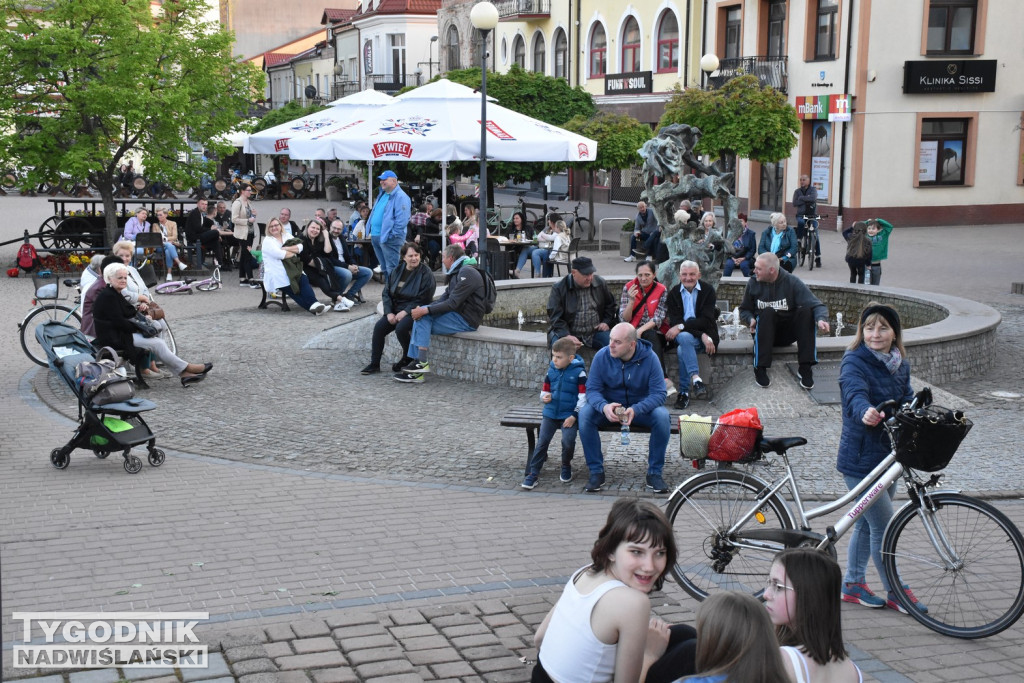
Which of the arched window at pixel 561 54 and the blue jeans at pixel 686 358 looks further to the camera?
the arched window at pixel 561 54

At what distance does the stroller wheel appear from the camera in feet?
28.6

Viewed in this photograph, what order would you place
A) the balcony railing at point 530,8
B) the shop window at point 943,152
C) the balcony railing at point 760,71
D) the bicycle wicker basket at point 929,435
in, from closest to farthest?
1. the bicycle wicker basket at point 929,435
2. the shop window at point 943,152
3. the balcony railing at point 760,71
4. the balcony railing at point 530,8

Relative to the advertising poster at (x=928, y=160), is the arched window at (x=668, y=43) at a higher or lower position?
higher

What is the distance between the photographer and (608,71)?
138 feet

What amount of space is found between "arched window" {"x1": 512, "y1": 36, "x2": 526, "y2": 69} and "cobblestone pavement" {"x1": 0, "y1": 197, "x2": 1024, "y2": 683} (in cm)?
3705

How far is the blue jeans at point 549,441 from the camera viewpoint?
8.30 m

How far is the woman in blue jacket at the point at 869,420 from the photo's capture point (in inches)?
236

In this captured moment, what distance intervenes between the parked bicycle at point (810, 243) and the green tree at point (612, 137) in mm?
4709

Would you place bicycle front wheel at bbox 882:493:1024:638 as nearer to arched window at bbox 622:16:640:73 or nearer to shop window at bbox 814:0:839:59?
shop window at bbox 814:0:839:59

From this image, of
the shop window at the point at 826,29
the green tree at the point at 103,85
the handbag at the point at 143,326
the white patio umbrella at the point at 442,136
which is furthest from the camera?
the shop window at the point at 826,29

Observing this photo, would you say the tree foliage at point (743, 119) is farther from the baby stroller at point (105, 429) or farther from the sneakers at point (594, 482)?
the baby stroller at point (105, 429)

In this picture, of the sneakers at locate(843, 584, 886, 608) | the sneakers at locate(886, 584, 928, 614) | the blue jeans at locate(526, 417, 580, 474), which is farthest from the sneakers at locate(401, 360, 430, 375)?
the sneakers at locate(886, 584, 928, 614)

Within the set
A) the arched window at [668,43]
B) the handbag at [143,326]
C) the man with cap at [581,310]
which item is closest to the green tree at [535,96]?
the arched window at [668,43]

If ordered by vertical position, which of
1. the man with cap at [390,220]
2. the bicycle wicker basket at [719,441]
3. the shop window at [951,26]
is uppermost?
the shop window at [951,26]
